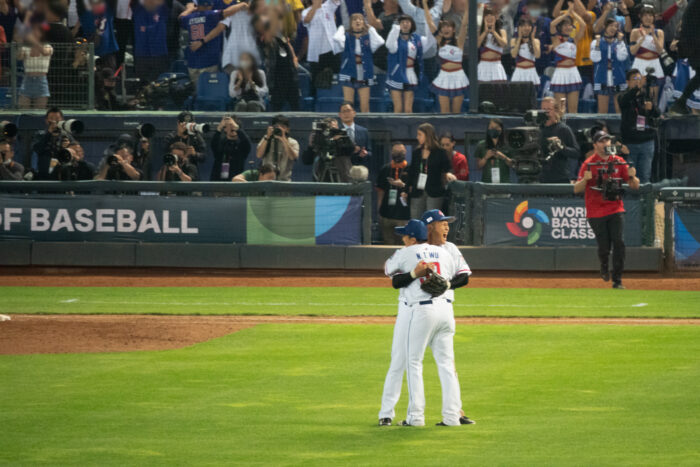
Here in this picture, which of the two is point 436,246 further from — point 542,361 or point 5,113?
point 5,113

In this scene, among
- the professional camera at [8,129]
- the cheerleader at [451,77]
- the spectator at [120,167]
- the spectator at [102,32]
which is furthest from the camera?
the cheerleader at [451,77]

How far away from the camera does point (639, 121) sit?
2050 cm

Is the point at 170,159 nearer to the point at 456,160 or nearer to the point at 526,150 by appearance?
the point at 456,160

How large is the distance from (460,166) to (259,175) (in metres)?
3.45

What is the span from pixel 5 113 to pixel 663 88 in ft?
40.8

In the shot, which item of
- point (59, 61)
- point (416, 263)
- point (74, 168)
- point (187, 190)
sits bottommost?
point (416, 263)

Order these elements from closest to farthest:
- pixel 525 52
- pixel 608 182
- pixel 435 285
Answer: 1. pixel 435 285
2. pixel 608 182
3. pixel 525 52

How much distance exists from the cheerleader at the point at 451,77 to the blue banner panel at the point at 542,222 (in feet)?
A: 9.74

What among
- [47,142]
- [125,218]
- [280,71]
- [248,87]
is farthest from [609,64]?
[47,142]

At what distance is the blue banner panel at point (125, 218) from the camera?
20.2 metres

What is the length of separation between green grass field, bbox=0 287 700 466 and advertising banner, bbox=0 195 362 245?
4044 millimetres

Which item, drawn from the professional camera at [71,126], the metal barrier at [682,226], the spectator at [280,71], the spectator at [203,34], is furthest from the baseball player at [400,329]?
the spectator at [203,34]

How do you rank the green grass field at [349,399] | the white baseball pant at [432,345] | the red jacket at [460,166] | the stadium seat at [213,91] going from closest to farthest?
1. the green grass field at [349,399]
2. the white baseball pant at [432,345]
3. the red jacket at [460,166]
4. the stadium seat at [213,91]

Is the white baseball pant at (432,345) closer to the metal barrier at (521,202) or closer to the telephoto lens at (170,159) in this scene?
the metal barrier at (521,202)
